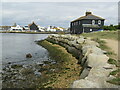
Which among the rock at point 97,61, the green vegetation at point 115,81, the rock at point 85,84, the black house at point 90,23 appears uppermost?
the black house at point 90,23

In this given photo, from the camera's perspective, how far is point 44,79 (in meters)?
9.23

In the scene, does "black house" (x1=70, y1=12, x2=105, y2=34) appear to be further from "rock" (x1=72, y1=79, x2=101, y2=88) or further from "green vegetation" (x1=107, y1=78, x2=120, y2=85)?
"rock" (x1=72, y1=79, x2=101, y2=88)

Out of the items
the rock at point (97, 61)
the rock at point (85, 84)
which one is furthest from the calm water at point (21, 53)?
the rock at point (85, 84)

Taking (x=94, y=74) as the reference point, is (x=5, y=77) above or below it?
below

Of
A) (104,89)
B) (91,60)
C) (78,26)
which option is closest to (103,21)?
(78,26)

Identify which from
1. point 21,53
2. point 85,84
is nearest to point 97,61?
point 85,84

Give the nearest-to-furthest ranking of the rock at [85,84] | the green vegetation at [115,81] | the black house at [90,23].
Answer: the rock at [85,84], the green vegetation at [115,81], the black house at [90,23]

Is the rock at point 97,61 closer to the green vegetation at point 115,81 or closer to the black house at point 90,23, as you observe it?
the green vegetation at point 115,81

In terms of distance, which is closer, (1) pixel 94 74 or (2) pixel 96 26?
(1) pixel 94 74

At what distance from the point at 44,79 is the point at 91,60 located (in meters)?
2.95

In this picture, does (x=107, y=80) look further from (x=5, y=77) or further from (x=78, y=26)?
(x=78, y=26)

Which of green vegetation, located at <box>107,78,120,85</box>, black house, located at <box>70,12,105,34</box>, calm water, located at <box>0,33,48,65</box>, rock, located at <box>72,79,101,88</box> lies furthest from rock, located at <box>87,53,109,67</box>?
black house, located at <box>70,12,105,34</box>

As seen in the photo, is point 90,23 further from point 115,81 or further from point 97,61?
point 115,81

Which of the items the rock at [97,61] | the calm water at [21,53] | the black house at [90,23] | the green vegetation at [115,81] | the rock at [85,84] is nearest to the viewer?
the rock at [85,84]
